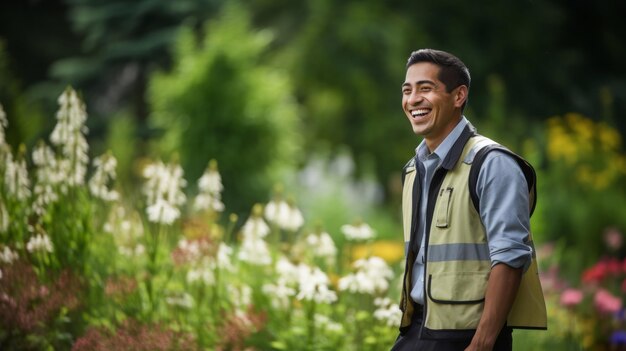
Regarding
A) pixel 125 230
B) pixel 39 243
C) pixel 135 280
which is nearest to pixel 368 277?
pixel 135 280

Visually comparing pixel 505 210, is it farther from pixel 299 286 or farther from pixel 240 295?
pixel 240 295

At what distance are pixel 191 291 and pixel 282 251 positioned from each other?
65 cm

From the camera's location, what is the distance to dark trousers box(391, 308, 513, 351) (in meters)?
2.45

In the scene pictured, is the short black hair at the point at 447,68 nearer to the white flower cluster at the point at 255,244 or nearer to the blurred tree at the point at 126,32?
the white flower cluster at the point at 255,244

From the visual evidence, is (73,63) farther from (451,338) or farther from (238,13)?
(451,338)

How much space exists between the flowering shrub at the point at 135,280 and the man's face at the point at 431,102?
162 cm

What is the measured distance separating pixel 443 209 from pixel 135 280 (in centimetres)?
239

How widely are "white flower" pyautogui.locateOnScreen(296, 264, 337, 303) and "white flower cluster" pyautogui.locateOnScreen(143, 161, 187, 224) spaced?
766 mm

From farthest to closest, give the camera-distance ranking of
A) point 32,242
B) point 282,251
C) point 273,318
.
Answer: point 282,251 < point 273,318 < point 32,242

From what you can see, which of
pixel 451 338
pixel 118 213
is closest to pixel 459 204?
pixel 451 338

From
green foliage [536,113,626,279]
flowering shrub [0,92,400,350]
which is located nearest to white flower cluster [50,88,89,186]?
flowering shrub [0,92,400,350]

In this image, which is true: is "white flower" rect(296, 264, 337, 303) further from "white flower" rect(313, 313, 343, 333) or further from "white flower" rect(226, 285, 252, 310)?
"white flower" rect(226, 285, 252, 310)

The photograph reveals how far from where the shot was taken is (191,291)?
15.3 feet

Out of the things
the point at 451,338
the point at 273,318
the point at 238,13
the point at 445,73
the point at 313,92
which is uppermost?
the point at 313,92
